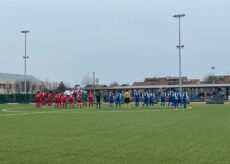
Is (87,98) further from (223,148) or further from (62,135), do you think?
(223,148)

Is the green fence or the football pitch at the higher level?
the green fence

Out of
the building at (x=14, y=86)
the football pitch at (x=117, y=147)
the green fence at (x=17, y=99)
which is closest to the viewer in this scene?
the football pitch at (x=117, y=147)

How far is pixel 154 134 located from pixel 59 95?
33.1 metres

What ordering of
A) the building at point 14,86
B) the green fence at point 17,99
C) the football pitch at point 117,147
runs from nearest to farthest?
the football pitch at point 117,147 < the green fence at point 17,99 < the building at point 14,86

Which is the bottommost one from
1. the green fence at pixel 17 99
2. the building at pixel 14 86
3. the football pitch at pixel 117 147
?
the football pitch at pixel 117 147

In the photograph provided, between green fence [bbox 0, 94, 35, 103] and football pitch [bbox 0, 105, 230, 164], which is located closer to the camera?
football pitch [bbox 0, 105, 230, 164]

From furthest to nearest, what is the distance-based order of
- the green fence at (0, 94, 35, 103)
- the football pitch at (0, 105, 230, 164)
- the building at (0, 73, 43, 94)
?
1. the building at (0, 73, 43, 94)
2. the green fence at (0, 94, 35, 103)
3. the football pitch at (0, 105, 230, 164)

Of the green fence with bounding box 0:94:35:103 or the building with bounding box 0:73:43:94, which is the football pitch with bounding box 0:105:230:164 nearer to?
the green fence with bounding box 0:94:35:103

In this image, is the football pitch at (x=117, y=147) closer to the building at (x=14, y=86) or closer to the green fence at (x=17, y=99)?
the green fence at (x=17, y=99)

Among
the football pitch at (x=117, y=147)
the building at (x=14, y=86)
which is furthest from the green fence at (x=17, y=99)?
the football pitch at (x=117, y=147)

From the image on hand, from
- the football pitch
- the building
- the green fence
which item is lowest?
the football pitch

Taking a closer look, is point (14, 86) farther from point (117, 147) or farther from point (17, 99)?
point (117, 147)

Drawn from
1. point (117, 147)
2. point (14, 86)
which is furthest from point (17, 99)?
point (117, 147)

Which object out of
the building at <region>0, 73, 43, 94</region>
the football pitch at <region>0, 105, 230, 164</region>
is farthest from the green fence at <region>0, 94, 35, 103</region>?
the football pitch at <region>0, 105, 230, 164</region>
